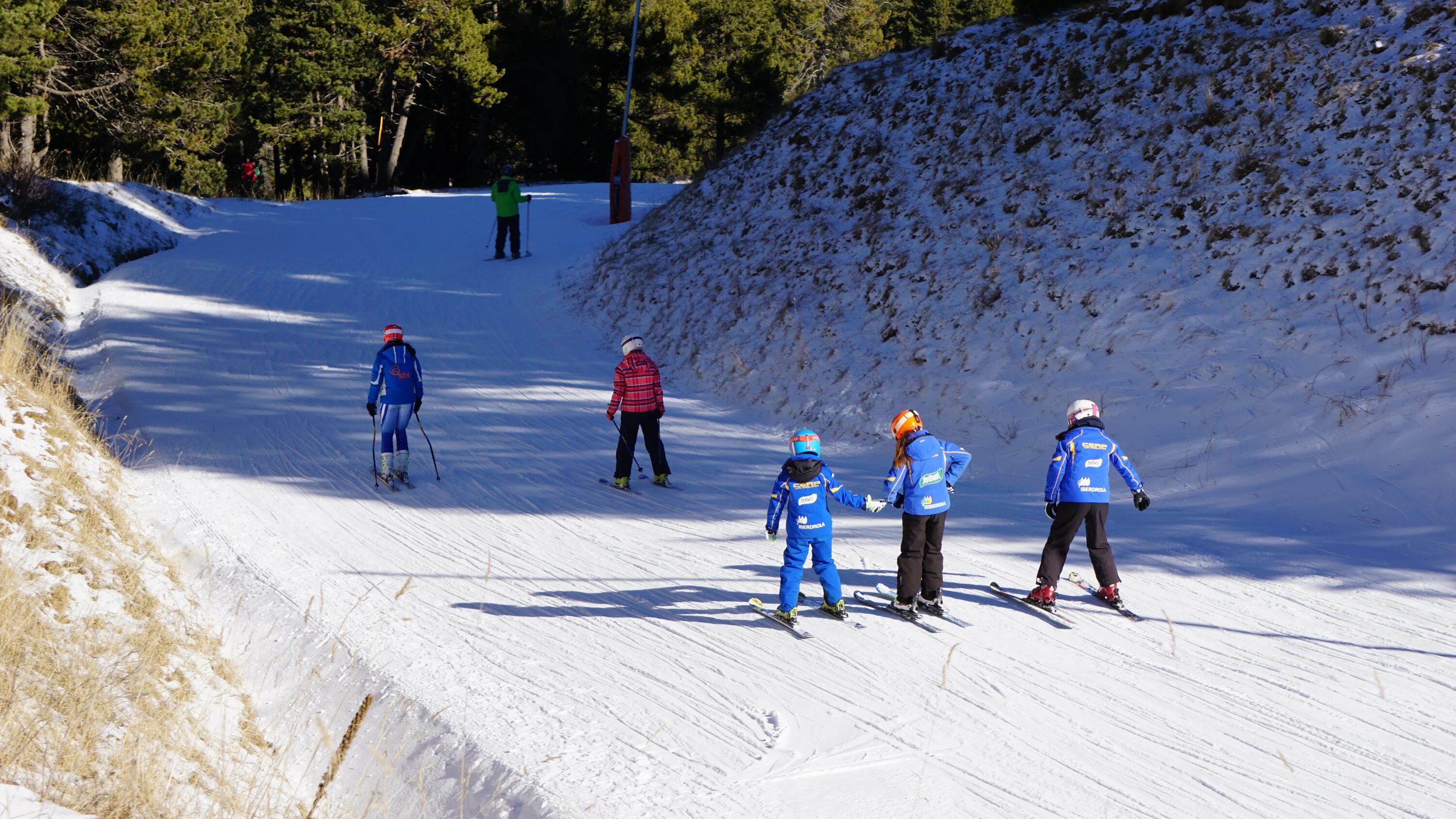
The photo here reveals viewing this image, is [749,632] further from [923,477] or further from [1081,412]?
[1081,412]

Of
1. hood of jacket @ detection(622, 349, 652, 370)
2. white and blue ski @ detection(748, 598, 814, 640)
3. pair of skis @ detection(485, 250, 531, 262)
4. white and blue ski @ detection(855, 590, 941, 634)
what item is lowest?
white and blue ski @ detection(748, 598, 814, 640)

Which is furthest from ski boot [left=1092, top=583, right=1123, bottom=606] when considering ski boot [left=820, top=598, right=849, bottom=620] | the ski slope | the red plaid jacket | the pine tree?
the pine tree

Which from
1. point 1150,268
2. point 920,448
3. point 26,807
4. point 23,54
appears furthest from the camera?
point 23,54

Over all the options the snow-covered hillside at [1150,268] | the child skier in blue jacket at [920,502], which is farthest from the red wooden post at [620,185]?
the child skier in blue jacket at [920,502]

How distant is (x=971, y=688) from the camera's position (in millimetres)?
6422

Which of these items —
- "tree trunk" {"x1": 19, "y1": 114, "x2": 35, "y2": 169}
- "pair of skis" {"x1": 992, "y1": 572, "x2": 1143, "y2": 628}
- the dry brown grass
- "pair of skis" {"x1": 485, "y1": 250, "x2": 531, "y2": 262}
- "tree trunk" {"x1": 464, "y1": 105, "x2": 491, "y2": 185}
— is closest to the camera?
the dry brown grass

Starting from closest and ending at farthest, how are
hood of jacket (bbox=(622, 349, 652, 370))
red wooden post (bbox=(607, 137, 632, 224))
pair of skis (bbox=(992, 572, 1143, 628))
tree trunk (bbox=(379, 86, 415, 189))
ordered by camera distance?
pair of skis (bbox=(992, 572, 1143, 628)), hood of jacket (bbox=(622, 349, 652, 370)), red wooden post (bbox=(607, 137, 632, 224)), tree trunk (bbox=(379, 86, 415, 189))

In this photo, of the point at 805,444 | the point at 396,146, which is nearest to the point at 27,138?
the point at 396,146

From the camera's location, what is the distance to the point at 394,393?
11156 millimetres

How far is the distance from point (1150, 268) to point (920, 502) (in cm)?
691

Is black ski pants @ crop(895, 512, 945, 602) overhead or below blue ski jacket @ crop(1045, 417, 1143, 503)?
below

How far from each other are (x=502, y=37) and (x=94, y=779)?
1704 inches

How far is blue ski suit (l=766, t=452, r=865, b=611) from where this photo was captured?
23.9ft

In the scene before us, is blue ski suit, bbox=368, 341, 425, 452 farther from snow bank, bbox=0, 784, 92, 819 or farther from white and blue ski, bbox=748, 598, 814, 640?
snow bank, bbox=0, 784, 92, 819
